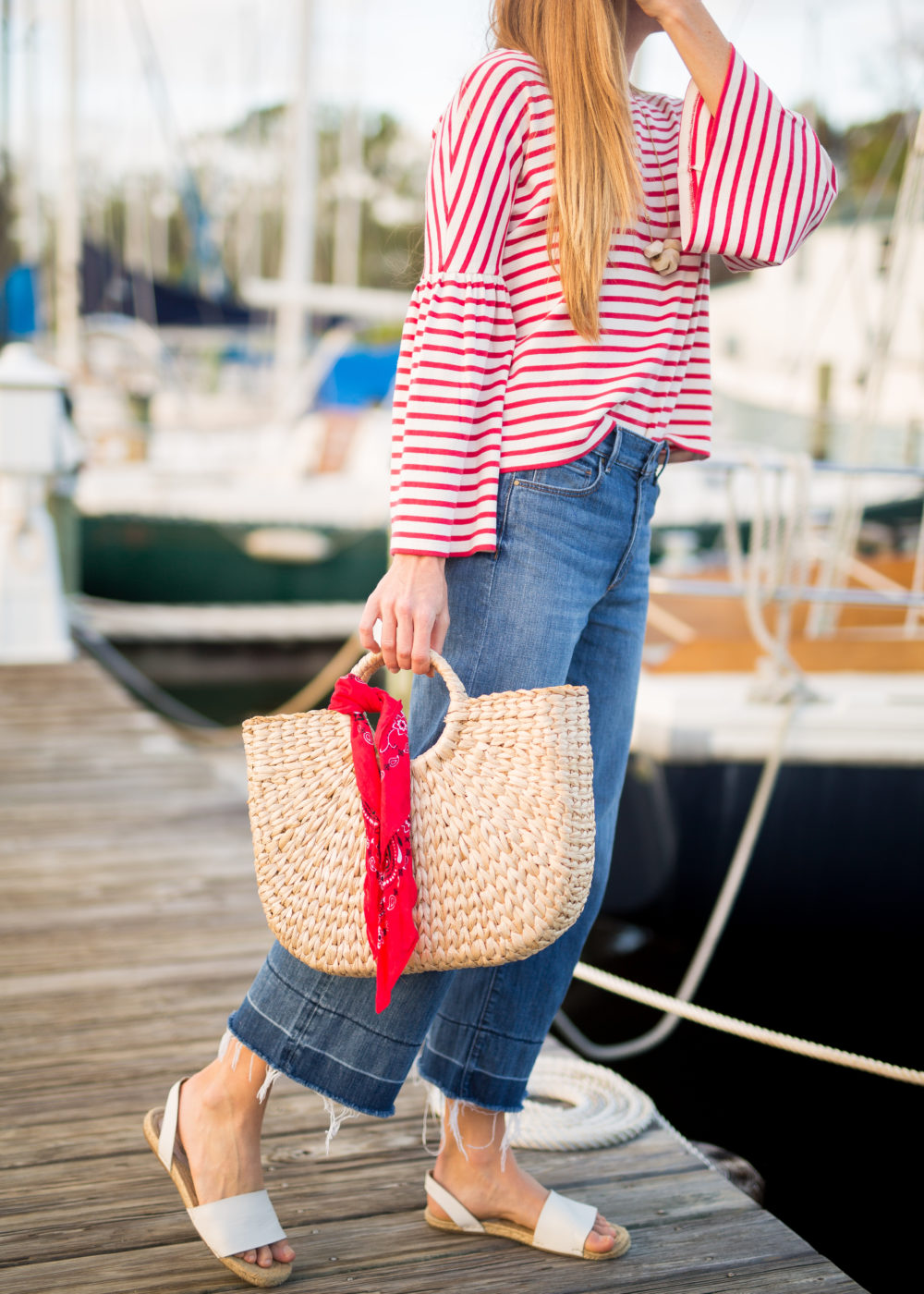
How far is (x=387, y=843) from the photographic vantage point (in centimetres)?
111

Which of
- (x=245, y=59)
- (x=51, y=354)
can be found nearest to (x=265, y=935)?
(x=51, y=354)

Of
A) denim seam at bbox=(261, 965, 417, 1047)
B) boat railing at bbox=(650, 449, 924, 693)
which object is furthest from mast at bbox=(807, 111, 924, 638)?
denim seam at bbox=(261, 965, 417, 1047)

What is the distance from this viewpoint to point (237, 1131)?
1.27m

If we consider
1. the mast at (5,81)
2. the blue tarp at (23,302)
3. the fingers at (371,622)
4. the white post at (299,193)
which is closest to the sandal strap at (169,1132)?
the fingers at (371,622)

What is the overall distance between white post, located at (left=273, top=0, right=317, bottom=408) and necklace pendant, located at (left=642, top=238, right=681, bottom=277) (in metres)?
9.82

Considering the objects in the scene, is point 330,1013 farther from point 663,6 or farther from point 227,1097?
point 663,6

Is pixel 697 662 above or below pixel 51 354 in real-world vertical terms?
below

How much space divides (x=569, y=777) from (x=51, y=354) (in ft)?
39.6

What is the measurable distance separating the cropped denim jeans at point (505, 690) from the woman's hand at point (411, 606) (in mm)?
64

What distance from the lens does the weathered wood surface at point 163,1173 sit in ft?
4.27

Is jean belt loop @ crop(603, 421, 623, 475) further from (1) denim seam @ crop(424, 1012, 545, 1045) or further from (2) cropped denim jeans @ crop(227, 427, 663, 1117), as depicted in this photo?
(1) denim seam @ crop(424, 1012, 545, 1045)

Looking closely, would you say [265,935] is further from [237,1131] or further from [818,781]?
[818,781]

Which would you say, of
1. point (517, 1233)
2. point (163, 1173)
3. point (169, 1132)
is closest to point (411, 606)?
point (169, 1132)

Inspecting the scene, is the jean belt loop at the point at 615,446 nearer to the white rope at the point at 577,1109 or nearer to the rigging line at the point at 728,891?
the white rope at the point at 577,1109
